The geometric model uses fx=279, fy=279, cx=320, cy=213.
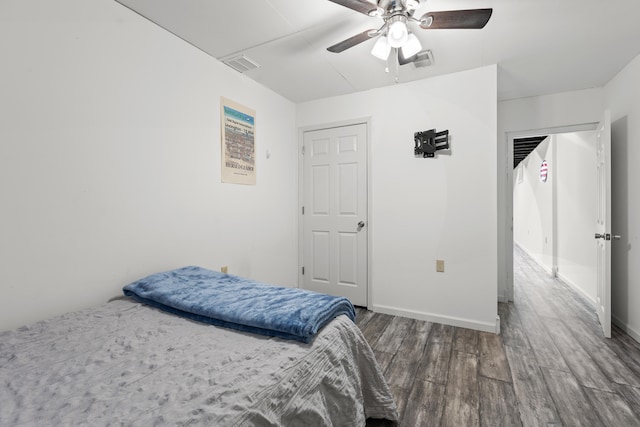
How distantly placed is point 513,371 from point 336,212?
7.12ft

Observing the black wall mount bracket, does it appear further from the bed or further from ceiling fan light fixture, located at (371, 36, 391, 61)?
the bed

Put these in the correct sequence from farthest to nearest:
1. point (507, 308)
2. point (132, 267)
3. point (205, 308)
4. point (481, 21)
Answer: point (507, 308) → point (132, 267) → point (481, 21) → point (205, 308)

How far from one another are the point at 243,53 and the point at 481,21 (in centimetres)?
181

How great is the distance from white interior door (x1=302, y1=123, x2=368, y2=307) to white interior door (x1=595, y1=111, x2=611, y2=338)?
2.17m

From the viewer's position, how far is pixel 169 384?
2.89ft

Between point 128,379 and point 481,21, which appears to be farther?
point 481,21

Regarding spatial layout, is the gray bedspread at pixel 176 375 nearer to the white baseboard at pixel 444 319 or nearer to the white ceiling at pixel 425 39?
the white baseboard at pixel 444 319

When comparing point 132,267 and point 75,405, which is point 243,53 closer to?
point 132,267

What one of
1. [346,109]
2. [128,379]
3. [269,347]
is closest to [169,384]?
[128,379]

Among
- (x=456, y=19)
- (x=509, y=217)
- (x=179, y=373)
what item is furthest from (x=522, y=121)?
(x=179, y=373)

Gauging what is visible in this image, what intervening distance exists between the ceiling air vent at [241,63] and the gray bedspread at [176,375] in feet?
7.13

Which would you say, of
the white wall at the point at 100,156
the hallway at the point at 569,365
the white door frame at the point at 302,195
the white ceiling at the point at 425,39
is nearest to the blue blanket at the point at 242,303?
the white wall at the point at 100,156

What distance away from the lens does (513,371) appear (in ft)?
6.53

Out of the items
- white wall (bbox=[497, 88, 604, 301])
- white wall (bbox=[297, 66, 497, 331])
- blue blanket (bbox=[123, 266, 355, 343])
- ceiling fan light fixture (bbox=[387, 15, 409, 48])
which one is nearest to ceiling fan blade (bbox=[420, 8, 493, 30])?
ceiling fan light fixture (bbox=[387, 15, 409, 48])
